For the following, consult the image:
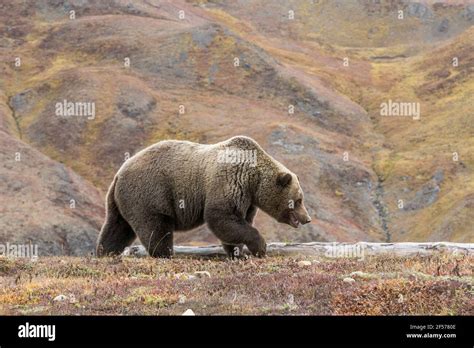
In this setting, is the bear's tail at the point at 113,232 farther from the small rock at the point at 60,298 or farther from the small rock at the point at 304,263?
the small rock at the point at 60,298

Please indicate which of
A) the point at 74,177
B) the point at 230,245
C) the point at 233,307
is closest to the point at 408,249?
the point at 230,245

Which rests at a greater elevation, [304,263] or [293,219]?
[304,263]

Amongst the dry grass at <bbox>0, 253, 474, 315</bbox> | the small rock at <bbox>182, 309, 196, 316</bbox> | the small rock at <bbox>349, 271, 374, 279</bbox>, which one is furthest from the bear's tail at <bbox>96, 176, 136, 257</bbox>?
the small rock at <bbox>182, 309, 196, 316</bbox>

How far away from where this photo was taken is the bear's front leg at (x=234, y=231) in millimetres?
18922

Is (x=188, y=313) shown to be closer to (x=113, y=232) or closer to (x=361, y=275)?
(x=361, y=275)

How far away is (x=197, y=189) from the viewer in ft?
65.1

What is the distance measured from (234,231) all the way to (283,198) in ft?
6.29

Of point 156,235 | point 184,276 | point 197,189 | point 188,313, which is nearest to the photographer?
point 188,313

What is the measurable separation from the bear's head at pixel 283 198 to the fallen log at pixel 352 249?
2.49 ft

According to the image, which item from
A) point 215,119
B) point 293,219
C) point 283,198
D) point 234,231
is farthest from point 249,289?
point 215,119

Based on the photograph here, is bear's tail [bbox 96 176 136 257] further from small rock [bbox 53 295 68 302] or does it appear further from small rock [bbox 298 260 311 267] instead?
small rock [bbox 53 295 68 302]

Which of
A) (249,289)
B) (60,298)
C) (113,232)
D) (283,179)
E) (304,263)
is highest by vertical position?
(283,179)

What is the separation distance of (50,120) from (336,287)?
84887 millimetres
